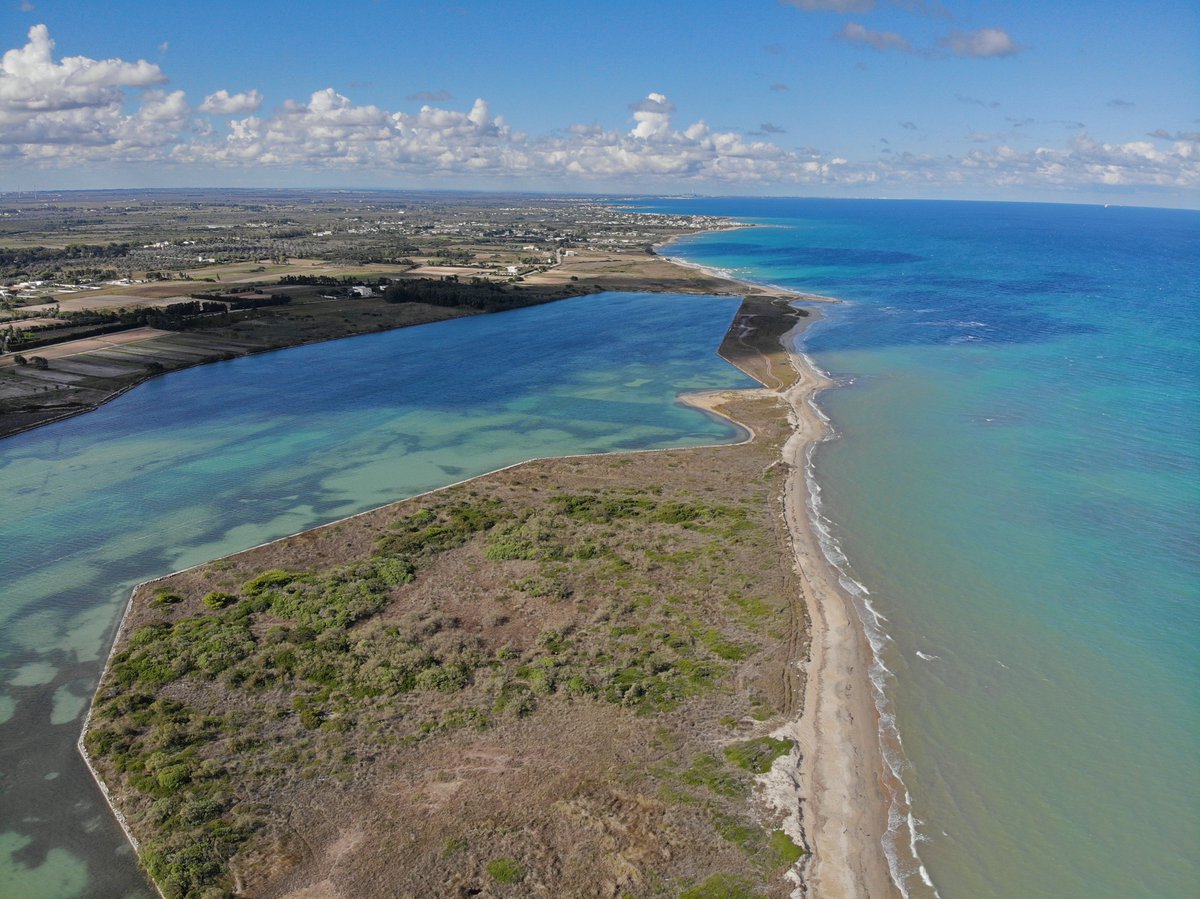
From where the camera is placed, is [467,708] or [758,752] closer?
[758,752]

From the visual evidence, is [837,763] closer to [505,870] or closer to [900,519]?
[505,870]

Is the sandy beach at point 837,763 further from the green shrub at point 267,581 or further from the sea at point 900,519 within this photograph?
the green shrub at point 267,581

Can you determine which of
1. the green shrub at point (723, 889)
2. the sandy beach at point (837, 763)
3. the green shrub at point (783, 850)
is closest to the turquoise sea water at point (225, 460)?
the green shrub at point (723, 889)

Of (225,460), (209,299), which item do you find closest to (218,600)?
(225,460)

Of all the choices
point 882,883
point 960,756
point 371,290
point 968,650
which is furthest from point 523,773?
point 371,290

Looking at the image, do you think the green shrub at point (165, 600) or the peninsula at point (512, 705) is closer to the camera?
the peninsula at point (512, 705)

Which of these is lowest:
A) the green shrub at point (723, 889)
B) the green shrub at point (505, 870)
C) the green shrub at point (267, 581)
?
the green shrub at point (505, 870)
